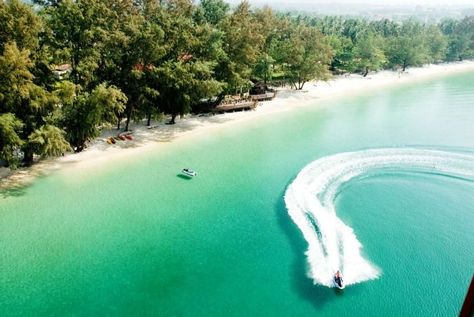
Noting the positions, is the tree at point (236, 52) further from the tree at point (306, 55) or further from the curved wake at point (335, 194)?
the curved wake at point (335, 194)

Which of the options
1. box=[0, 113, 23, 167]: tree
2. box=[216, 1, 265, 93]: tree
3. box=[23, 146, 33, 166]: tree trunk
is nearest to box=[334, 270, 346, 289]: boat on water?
box=[0, 113, 23, 167]: tree

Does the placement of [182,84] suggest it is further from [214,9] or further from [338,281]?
[214,9]

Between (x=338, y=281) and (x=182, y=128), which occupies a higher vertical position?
(x=182, y=128)

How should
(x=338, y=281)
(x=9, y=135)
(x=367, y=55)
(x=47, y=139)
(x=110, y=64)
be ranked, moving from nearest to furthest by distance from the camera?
(x=338, y=281)
(x=9, y=135)
(x=47, y=139)
(x=110, y=64)
(x=367, y=55)

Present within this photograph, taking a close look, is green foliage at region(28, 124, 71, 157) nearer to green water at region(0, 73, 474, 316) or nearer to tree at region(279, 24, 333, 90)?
green water at region(0, 73, 474, 316)

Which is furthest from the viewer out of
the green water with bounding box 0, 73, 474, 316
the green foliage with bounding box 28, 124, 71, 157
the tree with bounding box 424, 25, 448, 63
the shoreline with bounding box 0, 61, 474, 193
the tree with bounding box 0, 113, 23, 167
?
the tree with bounding box 424, 25, 448, 63

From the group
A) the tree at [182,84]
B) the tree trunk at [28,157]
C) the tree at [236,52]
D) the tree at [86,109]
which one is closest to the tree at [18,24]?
the tree at [86,109]

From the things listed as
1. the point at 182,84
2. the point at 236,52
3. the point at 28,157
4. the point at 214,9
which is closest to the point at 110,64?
the point at 182,84

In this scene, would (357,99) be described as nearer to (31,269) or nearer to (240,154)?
(240,154)

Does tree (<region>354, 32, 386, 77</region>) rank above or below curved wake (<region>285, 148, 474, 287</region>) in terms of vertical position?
above
